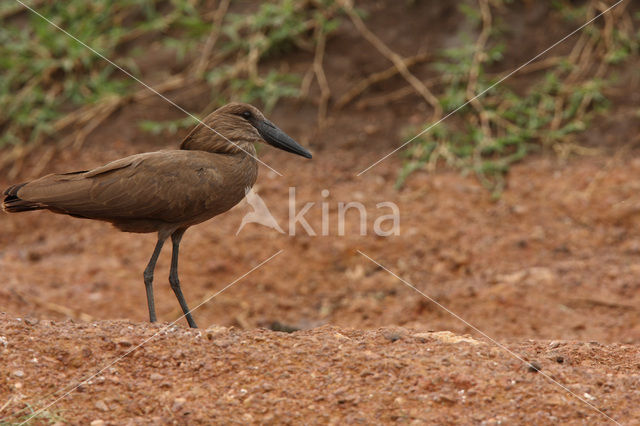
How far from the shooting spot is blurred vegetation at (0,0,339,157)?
850 centimetres

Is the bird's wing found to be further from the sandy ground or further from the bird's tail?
the sandy ground

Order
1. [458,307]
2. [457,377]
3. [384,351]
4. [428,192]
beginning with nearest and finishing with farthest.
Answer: [457,377], [384,351], [458,307], [428,192]

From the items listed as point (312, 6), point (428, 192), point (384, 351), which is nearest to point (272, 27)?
point (312, 6)

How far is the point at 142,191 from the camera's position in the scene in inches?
171

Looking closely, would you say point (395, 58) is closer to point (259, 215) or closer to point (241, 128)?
point (259, 215)

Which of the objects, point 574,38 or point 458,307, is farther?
point 574,38

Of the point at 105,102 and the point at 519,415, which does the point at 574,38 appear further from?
the point at 519,415

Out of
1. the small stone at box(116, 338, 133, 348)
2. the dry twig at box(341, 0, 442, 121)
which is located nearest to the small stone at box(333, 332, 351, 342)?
the small stone at box(116, 338, 133, 348)

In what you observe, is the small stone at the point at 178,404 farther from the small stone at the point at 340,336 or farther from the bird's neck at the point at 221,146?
the bird's neck at the point at 221,146

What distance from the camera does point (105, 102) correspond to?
8648 mm

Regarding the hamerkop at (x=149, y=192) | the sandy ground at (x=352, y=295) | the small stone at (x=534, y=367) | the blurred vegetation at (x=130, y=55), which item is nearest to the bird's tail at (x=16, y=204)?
the hamerkop at (x=149, y=192)

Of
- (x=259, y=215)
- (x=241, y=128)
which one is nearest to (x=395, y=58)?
(x=259, y=215)

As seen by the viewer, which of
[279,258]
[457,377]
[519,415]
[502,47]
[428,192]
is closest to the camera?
[519,415]

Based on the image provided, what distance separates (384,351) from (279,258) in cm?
327
